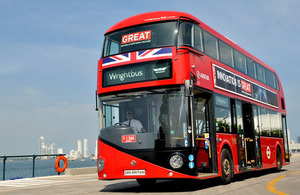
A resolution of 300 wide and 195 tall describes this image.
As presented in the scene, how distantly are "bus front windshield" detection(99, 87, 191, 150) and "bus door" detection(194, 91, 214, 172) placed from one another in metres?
1.21

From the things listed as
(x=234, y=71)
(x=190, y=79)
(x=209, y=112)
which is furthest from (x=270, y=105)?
(x=190, y=79)

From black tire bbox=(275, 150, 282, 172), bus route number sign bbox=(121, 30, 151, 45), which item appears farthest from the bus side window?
black tire bbox=(275, 150, 282, 172)

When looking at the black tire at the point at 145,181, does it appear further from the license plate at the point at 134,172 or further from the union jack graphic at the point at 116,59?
the union jack graphic at the point at 116,59

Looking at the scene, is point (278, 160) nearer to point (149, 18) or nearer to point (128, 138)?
point (128, 138)

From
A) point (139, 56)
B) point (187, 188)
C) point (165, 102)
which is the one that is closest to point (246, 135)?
point (187, 188)

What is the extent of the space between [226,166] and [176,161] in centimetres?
276

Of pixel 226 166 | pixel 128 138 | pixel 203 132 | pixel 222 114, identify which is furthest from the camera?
pixel 222 114

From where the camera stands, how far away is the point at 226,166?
37.2 feet

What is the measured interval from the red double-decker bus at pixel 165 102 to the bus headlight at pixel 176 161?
2cm

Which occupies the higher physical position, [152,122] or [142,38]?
[142,38]

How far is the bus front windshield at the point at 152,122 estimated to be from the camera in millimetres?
9406

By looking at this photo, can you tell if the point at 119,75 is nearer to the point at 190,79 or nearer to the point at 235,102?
the point at 190,79

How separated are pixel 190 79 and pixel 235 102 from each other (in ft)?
11.9

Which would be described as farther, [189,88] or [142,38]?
[142,38]
